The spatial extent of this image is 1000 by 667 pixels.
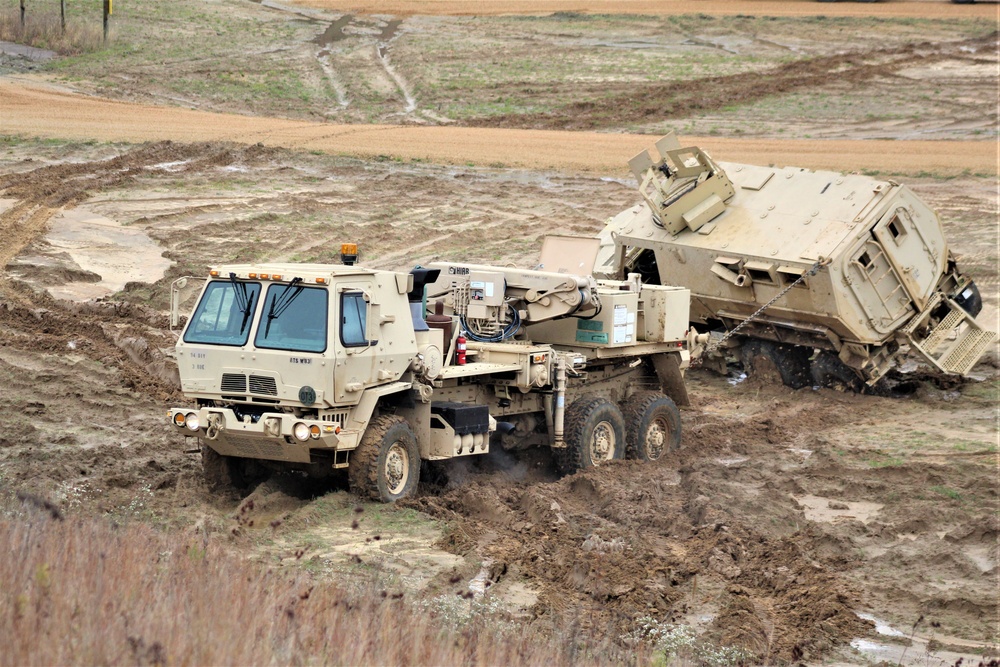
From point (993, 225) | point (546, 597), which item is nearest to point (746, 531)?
point (546, 597)

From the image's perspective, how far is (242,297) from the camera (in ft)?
36.0

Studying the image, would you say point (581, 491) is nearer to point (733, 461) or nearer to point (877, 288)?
point (733, 461)

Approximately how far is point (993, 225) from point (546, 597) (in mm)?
18892

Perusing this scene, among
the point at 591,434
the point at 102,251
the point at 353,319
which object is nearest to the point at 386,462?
the point at 353,319

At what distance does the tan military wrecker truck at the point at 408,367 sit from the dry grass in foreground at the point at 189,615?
8.57ft

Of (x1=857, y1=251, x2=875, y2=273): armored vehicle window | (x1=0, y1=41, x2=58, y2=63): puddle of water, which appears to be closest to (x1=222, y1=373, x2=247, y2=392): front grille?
(x1=857, y1=251, x2=875, y2=273): armored vehicle window

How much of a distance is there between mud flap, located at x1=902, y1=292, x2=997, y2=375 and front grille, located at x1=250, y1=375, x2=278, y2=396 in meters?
10.1

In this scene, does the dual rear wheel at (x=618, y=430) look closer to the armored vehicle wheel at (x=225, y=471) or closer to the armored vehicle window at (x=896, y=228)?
the armored vehicle wheel at (x=225, y=471)

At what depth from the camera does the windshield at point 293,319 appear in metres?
10.7

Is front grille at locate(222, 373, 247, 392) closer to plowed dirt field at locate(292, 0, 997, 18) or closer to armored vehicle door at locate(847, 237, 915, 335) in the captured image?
armored vehicle door at locate(847, 237, 915, 335)

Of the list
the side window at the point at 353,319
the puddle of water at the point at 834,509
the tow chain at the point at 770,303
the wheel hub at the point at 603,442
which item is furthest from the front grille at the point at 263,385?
the tow chain at the point at 770,303

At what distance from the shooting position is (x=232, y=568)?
24.8 ft

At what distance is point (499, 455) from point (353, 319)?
3.31 meters

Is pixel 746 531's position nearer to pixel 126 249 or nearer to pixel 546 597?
pixel 546 597
